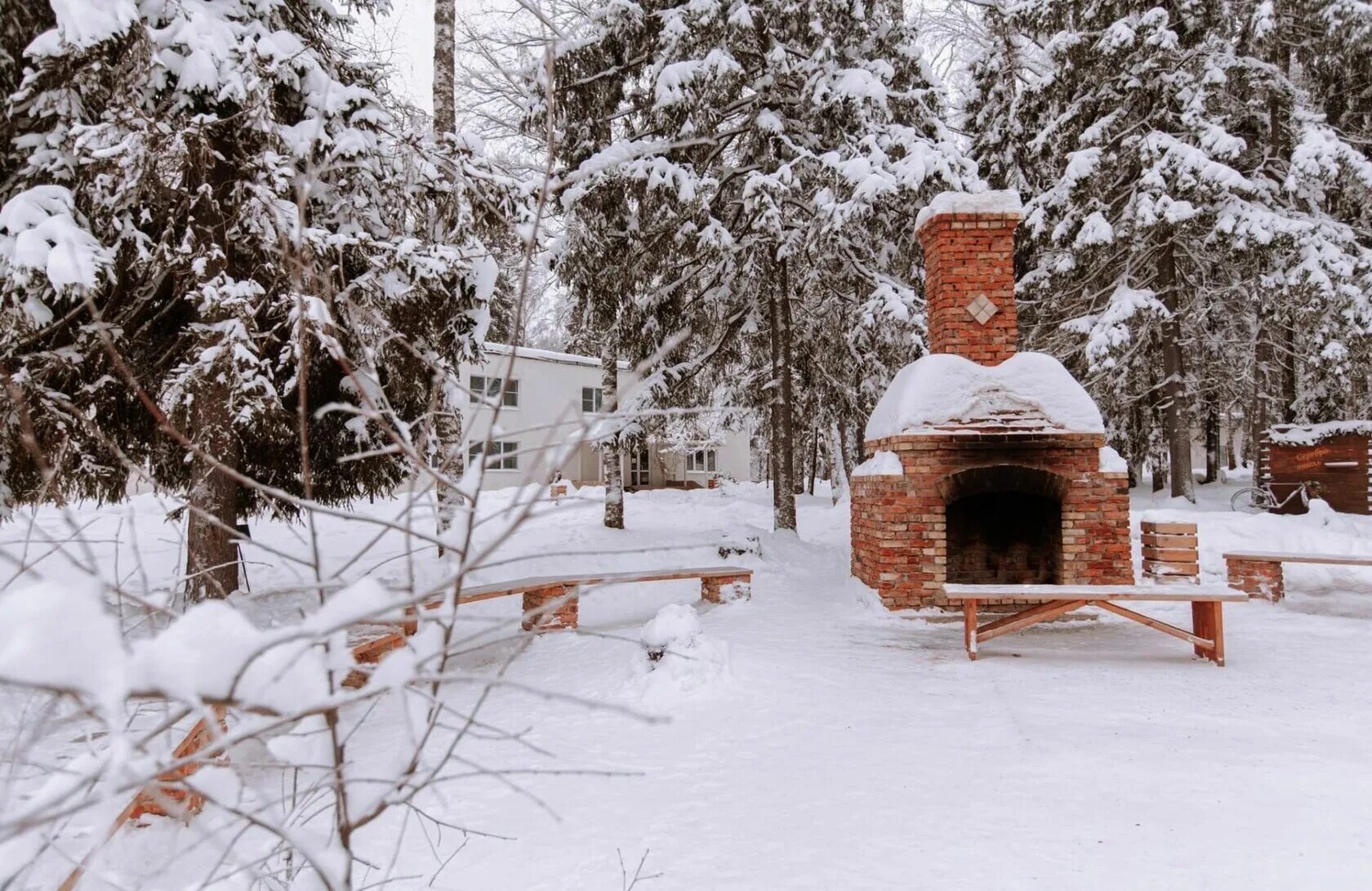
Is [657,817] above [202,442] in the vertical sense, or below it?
below

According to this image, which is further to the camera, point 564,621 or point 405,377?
point 405,377

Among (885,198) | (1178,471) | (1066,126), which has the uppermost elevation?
(1066,126)

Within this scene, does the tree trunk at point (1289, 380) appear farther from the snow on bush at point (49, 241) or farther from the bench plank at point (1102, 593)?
the snow on bush at point (49, 241)

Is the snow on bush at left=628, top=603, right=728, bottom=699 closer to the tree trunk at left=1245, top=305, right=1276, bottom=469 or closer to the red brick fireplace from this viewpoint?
the red brick fireplace

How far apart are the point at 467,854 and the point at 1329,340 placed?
16.2m

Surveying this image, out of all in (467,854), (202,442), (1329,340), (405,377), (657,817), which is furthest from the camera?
(1329,340)

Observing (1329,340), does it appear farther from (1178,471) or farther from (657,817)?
(657,817)

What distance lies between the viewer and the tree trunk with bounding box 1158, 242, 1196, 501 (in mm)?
13961

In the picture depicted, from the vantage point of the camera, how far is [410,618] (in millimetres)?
867

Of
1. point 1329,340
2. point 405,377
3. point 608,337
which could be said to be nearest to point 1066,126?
point 1329,340

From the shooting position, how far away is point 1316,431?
13.4 metres

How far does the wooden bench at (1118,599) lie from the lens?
5.55 metres

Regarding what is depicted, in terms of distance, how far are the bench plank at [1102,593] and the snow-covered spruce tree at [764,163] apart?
597 centimetres

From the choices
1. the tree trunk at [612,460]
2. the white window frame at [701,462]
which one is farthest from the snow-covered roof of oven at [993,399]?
the white window frame at [701,462]
